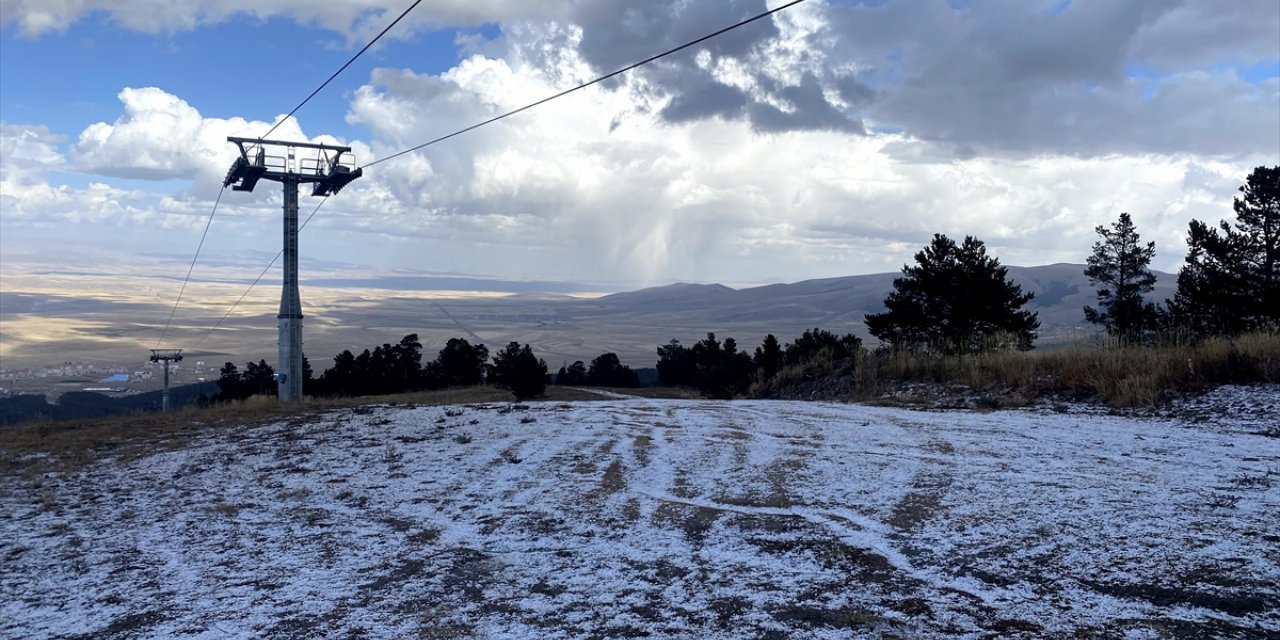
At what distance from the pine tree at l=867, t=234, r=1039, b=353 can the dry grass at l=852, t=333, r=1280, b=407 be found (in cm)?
1400

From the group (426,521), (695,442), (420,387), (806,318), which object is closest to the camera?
(426,521)

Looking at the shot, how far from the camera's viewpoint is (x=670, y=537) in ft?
16.2

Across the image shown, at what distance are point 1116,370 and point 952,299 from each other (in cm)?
1764

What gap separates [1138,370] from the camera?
10906 millimetres

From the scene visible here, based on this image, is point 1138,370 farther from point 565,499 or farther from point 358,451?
point 358,451

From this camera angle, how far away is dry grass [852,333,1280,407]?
10.3m

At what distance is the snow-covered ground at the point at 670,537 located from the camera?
12.3 feet

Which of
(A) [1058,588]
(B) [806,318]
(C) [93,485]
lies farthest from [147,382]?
(B) [806,318]

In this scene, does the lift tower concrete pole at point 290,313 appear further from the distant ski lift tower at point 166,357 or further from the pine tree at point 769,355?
the pine tree at point 769,355

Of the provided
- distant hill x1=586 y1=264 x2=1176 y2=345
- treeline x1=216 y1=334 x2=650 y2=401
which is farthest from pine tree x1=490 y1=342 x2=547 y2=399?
distant hill x1=586 y1=264 x2=1176 y2=345

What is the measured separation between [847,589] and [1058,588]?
3.16 feet

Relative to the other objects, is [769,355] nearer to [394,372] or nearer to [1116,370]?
[394,372]

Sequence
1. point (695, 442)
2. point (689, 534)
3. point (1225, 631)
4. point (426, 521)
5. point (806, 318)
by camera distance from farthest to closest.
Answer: point (806, 318)
point (695, 442)
point (426, 521)
point (689, 534)
point (1225, 631)

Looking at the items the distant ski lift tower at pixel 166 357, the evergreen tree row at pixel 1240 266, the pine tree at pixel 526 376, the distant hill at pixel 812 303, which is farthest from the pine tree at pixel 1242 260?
the distant hill at pixel 812 303
